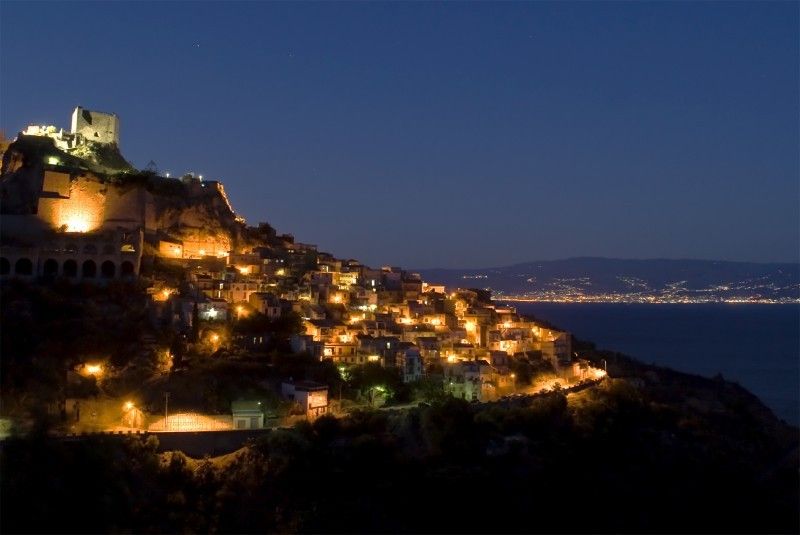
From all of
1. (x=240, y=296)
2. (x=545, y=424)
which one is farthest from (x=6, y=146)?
(x=545, y=424)

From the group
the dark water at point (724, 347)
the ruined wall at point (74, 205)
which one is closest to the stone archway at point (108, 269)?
the ruined wall at point (74, 205)

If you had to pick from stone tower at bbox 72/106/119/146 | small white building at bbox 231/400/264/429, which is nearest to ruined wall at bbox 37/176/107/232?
stone tower at bbox 72/106/119/146

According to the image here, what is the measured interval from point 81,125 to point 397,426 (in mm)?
23723

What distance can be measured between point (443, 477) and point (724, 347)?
5522cm


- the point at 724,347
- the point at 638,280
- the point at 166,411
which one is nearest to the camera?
the point at 166,411

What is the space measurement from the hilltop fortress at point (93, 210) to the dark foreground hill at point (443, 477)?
33.7 feet

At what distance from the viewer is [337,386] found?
2536 centimetres

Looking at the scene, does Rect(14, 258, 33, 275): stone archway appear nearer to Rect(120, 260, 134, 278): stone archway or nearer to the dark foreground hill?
Rect(120, 260, 134, 278): stone archway

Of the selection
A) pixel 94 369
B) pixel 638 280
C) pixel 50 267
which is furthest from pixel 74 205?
pixel 638 280


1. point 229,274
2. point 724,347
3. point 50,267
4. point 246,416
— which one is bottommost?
point 724,347

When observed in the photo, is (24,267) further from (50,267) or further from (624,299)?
(624,299)

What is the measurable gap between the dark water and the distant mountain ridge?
78.3ft

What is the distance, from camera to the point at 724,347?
7100 centimetres

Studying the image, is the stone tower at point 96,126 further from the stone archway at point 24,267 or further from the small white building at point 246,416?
the small white building at point 246,416
